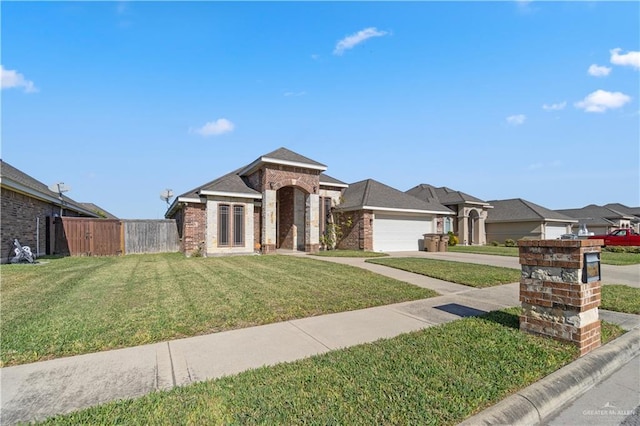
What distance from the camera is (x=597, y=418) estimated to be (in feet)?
8.86

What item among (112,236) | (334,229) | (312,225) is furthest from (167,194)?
(334,229)

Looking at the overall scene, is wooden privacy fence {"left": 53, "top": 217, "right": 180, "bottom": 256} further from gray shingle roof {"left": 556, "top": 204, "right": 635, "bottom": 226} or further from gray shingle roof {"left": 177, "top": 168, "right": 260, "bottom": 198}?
gray shingle roof {"left": 556, "top": 204, "right": 635, "bottom": 226}

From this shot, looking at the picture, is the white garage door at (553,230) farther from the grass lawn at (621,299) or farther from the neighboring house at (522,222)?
the grass lawn at (621,299)

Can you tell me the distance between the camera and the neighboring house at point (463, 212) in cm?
2633

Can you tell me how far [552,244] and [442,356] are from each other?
6.91 feet

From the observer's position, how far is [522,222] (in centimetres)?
2748

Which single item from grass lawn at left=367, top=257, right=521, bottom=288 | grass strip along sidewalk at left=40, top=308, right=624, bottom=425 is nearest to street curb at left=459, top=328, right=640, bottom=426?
grass strip along sidewalk at left=40, top=308, right=624, bottom=425

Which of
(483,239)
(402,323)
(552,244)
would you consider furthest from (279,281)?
(483,239)

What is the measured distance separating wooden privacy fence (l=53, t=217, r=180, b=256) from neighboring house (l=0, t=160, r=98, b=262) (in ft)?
2.49

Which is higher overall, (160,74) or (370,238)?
(160,74)

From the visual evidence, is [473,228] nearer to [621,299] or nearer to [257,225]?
[257,225]

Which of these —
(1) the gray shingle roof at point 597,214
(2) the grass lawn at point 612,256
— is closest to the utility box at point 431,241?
(2) the grass lawn at point 612,256

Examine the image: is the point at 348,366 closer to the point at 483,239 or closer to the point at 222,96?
the point at 222,96

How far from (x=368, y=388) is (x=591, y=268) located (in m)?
3.35
